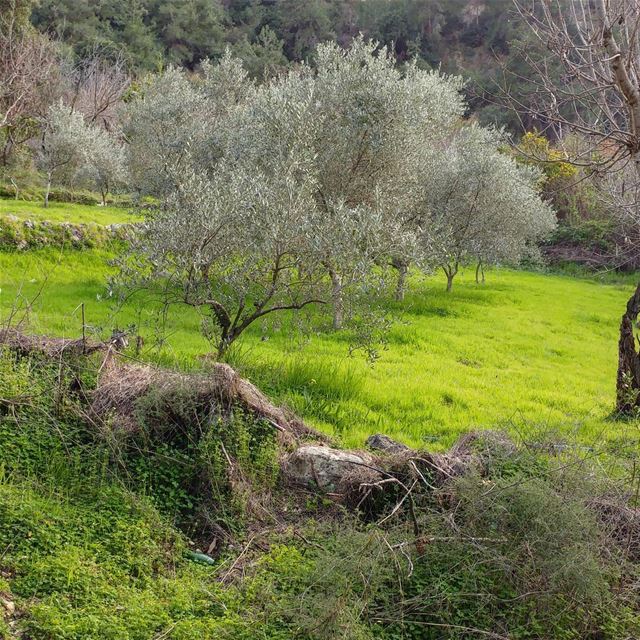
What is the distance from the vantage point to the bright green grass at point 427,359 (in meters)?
9.09

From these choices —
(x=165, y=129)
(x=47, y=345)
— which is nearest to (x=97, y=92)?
(x=165, y=129)

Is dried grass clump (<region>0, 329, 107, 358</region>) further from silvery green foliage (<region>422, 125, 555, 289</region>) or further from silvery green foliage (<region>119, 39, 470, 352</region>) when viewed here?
silvery green foliage (<region>422, 125, 555, 289</region>)

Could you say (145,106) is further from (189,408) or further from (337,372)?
(189,408)

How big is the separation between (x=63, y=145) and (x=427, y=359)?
2297 cm

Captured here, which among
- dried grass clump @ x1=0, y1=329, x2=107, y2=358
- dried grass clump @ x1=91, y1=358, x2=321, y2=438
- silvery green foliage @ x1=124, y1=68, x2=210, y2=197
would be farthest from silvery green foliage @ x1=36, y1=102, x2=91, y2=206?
dried grass clump @ x1=91, y1=358, x2=321, y2=438

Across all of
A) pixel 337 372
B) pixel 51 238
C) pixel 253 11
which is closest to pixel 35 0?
pixel 51 238

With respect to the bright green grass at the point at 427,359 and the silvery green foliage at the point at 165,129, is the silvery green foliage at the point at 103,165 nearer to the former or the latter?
the silvery green foliage at the point at 165,129

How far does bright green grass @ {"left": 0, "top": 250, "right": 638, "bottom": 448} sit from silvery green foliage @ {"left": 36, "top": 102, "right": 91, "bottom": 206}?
12.6 m

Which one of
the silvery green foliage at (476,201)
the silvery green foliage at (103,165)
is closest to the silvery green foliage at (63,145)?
the silvery green foliage at (103,165)

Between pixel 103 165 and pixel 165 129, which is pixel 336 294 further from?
pixel 103 165

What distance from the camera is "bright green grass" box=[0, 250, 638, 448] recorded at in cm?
909

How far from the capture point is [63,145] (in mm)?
29438

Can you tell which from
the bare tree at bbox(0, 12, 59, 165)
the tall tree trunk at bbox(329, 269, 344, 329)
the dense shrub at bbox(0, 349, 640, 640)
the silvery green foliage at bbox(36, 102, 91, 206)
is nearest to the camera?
the dense shrub at bbox(0, 349, 640, 640)

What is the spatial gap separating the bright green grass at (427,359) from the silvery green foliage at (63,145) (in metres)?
12.6
